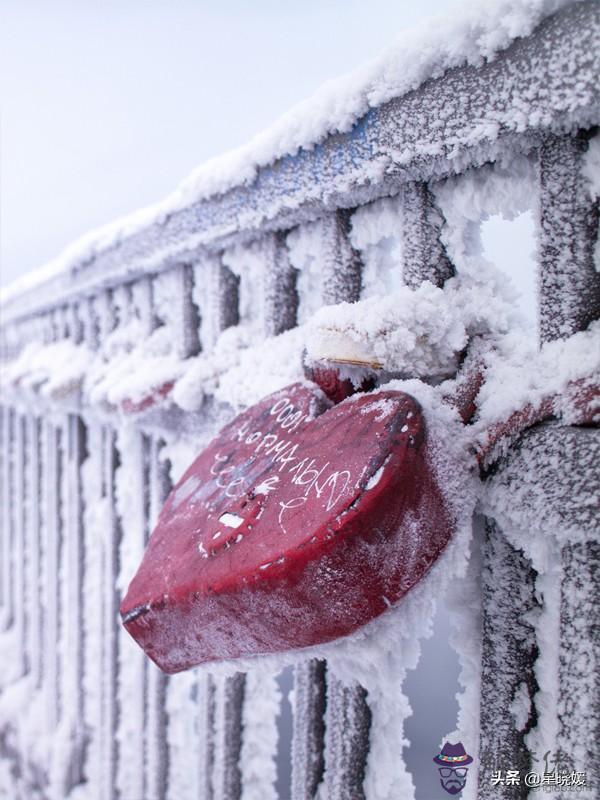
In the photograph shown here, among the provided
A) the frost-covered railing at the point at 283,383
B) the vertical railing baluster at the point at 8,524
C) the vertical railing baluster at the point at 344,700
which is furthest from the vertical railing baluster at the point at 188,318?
the vertical railing baluster at the point at 8,524

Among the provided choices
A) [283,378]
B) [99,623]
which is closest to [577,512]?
[283,378]

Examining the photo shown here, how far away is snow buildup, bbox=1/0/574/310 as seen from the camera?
0.64 metres

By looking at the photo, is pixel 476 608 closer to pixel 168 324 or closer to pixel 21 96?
pixel 168 324

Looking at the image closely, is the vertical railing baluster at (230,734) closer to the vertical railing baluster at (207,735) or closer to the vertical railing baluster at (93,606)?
the vertical railing baluster at (207,735)

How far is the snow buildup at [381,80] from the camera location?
2.08 feet

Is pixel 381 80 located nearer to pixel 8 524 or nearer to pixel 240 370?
pixel 240 370

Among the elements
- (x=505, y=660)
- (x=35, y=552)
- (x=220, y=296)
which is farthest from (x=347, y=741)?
(x=35, y=552)

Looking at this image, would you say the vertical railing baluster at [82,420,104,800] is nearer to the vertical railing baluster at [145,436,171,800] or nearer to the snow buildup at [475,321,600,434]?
the vertical railing baluster at [145,436,171,800]

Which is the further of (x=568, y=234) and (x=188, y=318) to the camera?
(x=188, y=318)

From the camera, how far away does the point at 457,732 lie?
31.9 inches

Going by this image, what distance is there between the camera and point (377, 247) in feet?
3.08

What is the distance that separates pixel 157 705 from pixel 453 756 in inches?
41.1

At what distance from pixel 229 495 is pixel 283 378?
256mm

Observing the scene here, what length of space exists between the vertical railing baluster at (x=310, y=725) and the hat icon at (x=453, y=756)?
262 millimetres
